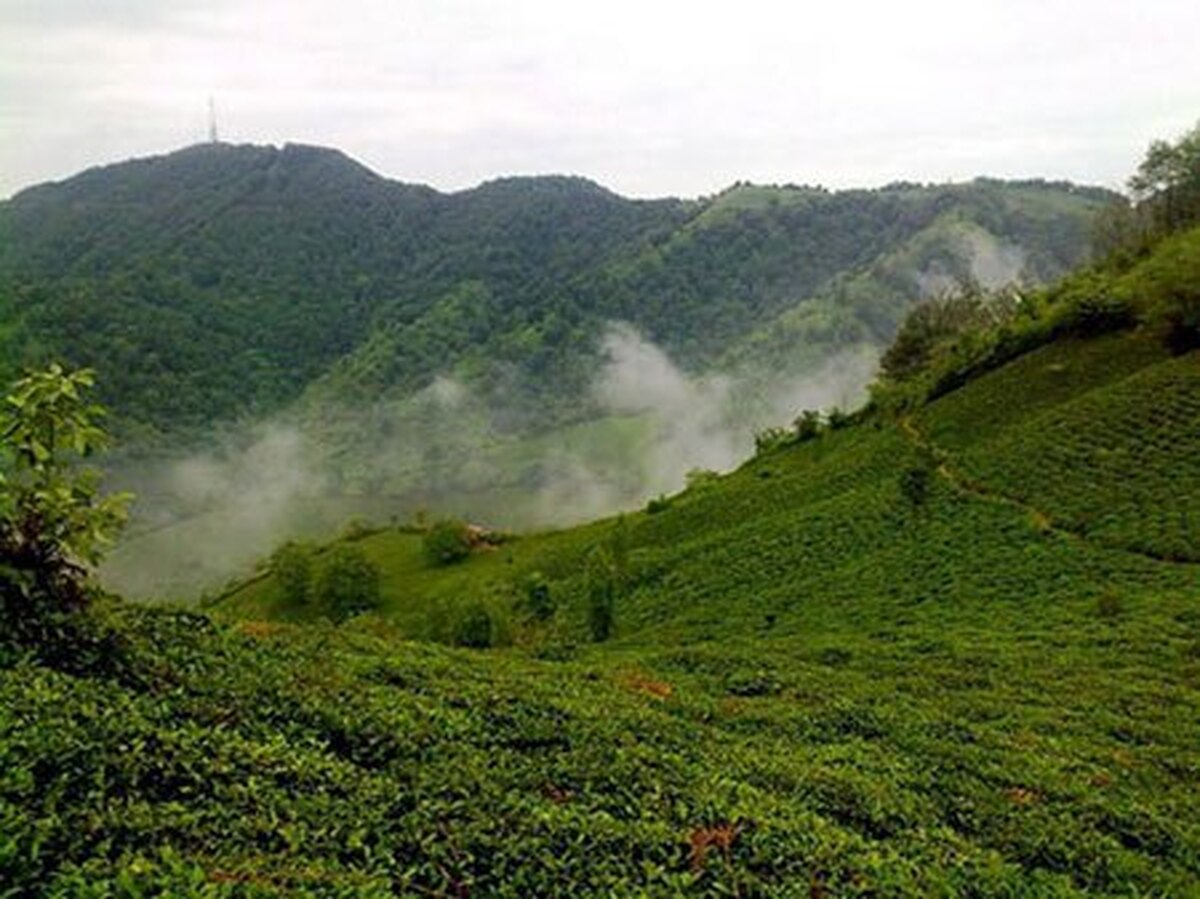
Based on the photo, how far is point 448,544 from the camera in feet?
364

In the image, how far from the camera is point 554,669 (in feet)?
65.5

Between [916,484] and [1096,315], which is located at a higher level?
[1096,315]

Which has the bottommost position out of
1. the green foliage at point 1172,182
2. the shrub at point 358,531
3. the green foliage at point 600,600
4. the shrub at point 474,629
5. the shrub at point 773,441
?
the shrub at point 358,531

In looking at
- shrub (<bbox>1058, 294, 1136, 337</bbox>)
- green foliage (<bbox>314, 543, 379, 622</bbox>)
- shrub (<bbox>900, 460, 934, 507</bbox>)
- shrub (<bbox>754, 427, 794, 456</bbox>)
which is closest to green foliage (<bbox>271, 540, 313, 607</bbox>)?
green foliage (<bbox>314, 543, 379, 622</bbox>)

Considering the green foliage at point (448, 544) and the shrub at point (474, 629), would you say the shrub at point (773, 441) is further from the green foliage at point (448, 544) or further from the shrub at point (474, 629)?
the shrub at point (474, 629)

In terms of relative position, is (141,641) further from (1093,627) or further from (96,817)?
(1093,627)

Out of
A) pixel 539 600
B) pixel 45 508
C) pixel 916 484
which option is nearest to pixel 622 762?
pixel 45 508

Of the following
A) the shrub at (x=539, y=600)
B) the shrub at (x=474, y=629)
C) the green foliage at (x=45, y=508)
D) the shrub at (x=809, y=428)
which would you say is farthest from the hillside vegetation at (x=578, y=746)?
the shrub at (x=809, y=428)

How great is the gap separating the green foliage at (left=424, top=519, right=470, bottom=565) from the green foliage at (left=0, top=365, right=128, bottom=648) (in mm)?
99140

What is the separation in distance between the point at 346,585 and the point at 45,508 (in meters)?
94.2

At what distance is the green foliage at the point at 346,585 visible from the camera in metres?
101

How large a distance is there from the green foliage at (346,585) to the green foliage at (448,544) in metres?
7.74

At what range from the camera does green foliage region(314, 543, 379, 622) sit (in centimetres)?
10069

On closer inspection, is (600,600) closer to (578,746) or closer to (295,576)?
(578,746)
